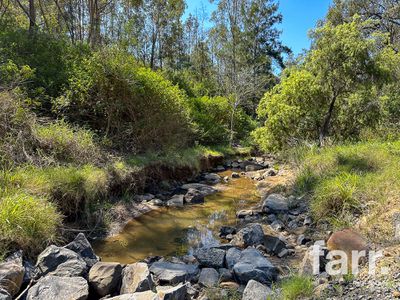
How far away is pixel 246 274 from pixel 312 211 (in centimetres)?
282

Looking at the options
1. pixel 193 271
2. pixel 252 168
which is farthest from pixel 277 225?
pixel 252 168

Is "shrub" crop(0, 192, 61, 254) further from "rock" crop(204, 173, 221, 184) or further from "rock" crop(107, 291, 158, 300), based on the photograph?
"rock" crop(204, 173, 221, 184)

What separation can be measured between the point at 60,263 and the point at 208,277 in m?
2.03

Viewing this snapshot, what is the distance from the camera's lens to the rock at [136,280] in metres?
4.12

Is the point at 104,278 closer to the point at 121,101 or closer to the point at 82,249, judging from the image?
→ the point at 82,249

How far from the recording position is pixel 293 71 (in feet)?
37.7

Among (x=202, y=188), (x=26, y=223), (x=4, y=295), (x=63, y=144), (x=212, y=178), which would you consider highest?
(x=63, y=144)

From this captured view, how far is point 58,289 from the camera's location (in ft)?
12.9

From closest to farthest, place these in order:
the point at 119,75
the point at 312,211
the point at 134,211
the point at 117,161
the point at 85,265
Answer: the point at 85,265 → the point at 312,211 → the point at 134,211 → the point at 117,161 → the point at 119,75

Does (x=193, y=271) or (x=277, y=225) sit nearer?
(x=193, y=271)

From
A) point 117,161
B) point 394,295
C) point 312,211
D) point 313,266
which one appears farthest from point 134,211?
point 394,295

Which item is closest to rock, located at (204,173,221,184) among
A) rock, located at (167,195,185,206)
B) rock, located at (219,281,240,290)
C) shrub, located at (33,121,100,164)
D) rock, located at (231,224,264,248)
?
rock, located at (167,195,185,206)

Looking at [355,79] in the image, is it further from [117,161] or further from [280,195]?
[117,161]

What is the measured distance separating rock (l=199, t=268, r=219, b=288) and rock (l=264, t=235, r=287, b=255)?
136 centimetres
